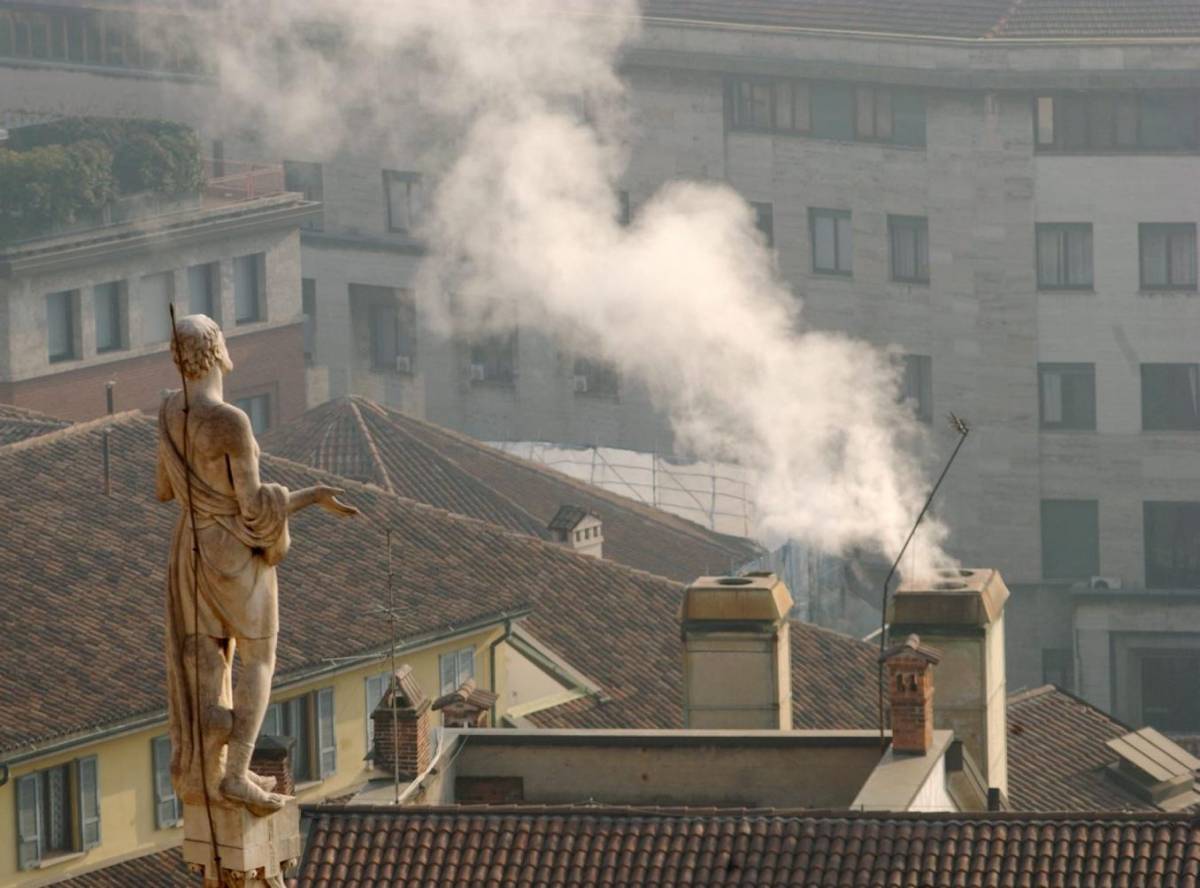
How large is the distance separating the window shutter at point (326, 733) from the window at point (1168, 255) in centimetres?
4615

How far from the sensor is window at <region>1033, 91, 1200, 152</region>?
95250 mm

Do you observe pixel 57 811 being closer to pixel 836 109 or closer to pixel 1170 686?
pixel 1170 686

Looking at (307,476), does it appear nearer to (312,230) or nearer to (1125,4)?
(1125,4)

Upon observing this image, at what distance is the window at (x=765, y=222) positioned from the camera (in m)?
105

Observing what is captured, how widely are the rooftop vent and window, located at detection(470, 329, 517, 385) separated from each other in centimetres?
6094

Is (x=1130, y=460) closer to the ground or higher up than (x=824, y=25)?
closer to the ground

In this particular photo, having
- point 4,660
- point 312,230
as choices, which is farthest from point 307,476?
point 312,230

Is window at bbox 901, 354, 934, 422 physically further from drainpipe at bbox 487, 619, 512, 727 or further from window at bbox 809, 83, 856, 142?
drainpipe at bbox 487, 619, 512, 727

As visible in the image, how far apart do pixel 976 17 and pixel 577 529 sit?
3165cm

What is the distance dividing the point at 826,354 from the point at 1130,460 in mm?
9653

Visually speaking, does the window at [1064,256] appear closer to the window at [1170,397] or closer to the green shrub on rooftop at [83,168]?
the window at [1170,397]

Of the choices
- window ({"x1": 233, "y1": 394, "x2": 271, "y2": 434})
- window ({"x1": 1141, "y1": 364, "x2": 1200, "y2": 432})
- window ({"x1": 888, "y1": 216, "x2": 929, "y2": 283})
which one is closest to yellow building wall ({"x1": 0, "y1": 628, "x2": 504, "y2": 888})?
window ({"x1": 1141, "y1": 364, "x2": 1200, "y2": 432})

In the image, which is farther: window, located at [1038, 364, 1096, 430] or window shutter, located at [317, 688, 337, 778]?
window, located at [1038, 364, 1096, 430]

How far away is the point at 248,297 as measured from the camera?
335 ft
